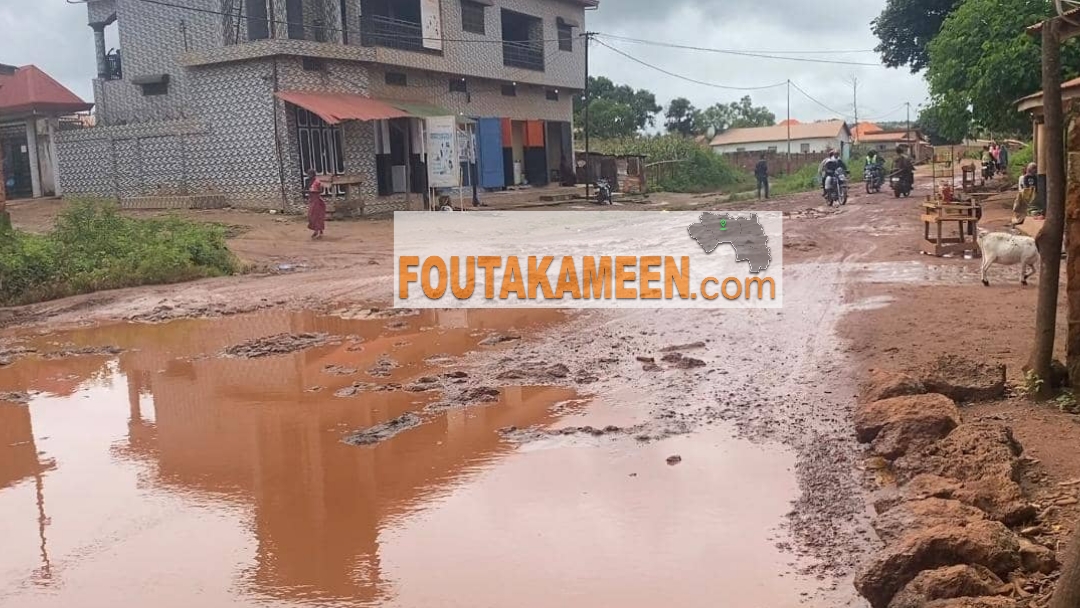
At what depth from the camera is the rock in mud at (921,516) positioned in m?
4.34

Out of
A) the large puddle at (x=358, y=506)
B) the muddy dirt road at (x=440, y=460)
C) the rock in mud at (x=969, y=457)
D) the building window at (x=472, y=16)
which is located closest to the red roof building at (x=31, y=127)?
the building window at (x=472, y=16)

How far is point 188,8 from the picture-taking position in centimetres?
2411

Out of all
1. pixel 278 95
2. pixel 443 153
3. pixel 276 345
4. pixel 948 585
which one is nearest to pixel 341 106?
pixel 278 95

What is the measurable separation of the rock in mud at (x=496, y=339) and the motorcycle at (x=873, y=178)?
2144cm

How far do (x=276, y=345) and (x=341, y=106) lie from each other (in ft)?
46.4

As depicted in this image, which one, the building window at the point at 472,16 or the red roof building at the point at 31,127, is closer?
the red roof building at the point at 31,127

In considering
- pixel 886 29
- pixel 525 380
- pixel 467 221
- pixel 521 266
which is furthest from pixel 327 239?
pixel 886 29

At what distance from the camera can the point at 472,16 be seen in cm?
2986

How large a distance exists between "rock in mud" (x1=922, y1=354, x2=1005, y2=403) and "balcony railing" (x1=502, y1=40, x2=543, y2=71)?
26448 millimetres

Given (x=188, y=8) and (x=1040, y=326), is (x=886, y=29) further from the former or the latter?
(x=1040, y=326)

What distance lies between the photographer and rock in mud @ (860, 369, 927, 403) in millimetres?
6410

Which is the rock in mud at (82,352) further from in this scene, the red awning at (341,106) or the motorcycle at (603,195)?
the motorcycle at (603,195)

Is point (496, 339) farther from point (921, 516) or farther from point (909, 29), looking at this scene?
point (909, 29)

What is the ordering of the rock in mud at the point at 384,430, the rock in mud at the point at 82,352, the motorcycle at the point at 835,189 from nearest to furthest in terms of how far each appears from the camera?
1. the rock in mud at the point at 384,430
2. the rock in mud at the point at 82,352
3. the motorcycle at the point at 835,189
